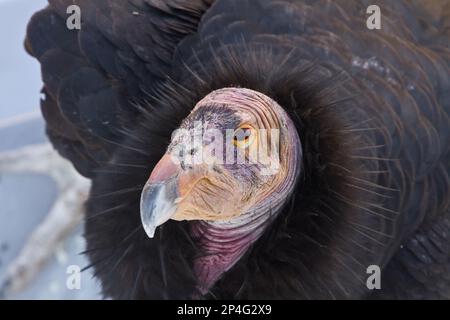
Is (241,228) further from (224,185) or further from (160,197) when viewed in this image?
(160,197)

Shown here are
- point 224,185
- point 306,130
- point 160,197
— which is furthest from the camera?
point 306,130

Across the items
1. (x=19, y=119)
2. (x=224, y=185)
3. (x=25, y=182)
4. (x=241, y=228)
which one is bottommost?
(x=25, y=182)

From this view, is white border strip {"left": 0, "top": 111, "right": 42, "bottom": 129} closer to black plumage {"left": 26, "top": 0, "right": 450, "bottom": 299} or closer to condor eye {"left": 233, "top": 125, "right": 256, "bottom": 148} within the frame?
black plumage {"left": 26, "top": 0, "right": 450, "bottom": 299}

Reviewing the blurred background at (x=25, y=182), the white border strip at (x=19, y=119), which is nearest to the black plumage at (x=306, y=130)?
the blurred background at (x=25, y=182)

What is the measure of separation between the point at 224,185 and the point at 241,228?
24 cm

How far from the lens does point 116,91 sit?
202 centimetres

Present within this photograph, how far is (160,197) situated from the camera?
135 cm

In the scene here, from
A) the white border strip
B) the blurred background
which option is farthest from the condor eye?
the white border strip

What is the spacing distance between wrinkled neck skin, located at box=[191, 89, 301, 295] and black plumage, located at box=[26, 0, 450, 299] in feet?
0.06

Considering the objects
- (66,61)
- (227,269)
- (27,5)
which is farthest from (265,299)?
(27,5)

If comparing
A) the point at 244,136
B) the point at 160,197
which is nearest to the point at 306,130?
the point at 244,136

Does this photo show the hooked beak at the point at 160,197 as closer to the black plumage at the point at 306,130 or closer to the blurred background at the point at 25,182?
the black plumage at the point at 306,130

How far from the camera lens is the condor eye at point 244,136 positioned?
1.44 meters

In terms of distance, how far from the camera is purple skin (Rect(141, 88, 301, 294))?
137 cm
